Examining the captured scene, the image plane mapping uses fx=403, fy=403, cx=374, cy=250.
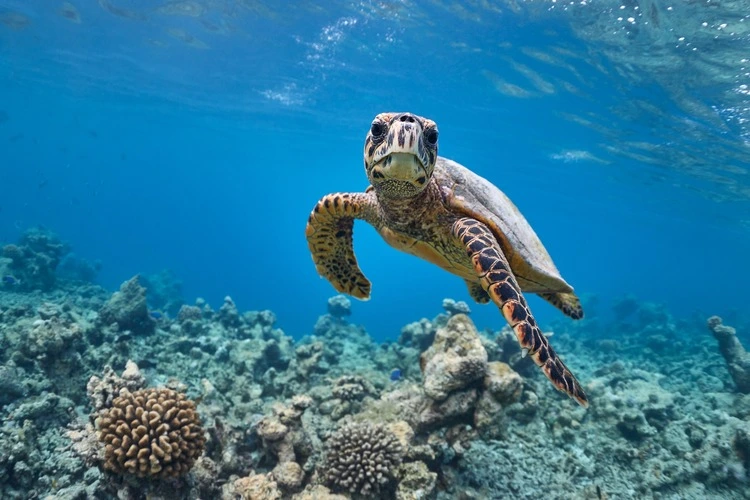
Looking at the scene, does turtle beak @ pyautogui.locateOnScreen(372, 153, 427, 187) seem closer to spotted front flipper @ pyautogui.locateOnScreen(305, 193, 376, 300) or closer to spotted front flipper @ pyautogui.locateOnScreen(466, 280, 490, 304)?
spotted front flipper @ pyautogui.locateOnScreen(305, 193, 376, 300)

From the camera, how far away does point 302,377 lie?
8.17 metres

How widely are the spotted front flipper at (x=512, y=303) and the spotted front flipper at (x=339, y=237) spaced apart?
4.51 feet

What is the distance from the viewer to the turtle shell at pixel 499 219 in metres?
4.14

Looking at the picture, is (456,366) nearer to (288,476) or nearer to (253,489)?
(288,476)

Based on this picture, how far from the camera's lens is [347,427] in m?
4.64

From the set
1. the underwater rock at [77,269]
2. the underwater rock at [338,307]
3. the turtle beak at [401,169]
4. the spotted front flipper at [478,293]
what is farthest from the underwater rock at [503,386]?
the underwater rock at [77,269]

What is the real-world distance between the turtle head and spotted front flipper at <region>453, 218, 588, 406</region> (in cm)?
71

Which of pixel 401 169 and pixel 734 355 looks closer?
pixel 401 169

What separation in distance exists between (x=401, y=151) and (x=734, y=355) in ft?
37.6

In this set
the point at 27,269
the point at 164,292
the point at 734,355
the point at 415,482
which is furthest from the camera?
the point at 164,292

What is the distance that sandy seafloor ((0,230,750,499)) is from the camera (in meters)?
3.98

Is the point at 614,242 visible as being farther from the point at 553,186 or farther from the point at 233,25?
the point at 233,25

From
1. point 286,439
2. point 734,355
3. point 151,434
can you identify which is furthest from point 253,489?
point 734,355

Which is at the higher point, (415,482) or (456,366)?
(456,366)
